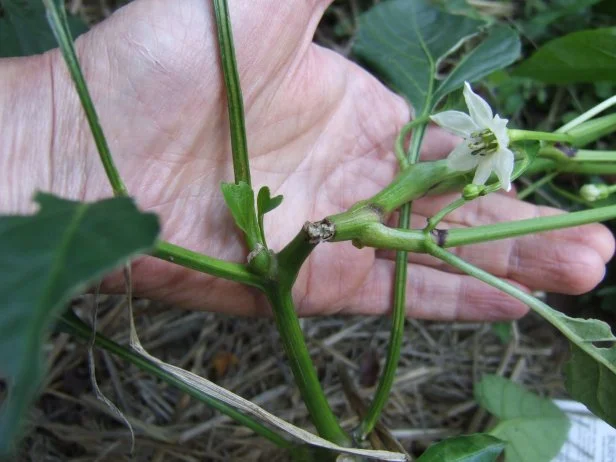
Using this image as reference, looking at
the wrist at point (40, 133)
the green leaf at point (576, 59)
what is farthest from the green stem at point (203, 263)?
the green leaf at point (576, 59)

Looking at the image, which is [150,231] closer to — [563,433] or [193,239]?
[193,239]

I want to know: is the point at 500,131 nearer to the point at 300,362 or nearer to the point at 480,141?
the point at 480,141

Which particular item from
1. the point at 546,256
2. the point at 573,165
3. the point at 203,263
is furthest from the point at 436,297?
the point at 203,263

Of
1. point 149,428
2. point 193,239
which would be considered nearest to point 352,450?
point 193,239

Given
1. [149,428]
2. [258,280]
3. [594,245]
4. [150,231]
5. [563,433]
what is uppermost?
[150,231]

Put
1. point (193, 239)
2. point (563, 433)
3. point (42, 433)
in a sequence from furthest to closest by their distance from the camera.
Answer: point (42, 433)
point (563, 433)
point (193, 239)

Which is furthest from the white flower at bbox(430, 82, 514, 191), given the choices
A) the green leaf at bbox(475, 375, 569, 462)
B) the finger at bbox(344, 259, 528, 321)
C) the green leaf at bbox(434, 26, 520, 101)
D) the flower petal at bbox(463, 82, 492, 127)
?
the green leaf at bbox(475, 375, 569, 462)
